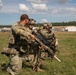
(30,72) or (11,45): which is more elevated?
(11,45)

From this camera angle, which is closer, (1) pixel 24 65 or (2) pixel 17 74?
(2) pixel 17 74

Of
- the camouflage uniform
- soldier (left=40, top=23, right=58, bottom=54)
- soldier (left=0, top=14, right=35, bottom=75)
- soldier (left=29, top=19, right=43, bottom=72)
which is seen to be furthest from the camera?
soldier (left=40, top=23, right=58, bottom=54)

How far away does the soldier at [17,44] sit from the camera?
31.5ft

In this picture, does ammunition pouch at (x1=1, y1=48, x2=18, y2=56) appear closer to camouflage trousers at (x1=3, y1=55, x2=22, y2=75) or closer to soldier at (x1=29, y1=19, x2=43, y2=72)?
camouflage trousers at (x1=3, y1=55, x2=22, y2=75)

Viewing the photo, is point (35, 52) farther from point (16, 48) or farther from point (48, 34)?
point (48, 34)

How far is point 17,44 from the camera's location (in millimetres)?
10297

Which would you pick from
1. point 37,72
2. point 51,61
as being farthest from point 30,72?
point 51,61

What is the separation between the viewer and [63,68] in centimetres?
1153

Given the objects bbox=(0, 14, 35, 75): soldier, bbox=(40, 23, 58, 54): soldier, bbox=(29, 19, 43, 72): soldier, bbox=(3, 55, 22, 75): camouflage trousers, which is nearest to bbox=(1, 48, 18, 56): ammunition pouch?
bbox=(0, 14, 35, 75): soldier

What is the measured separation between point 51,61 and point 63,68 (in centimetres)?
174

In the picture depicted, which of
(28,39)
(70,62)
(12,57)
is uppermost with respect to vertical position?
(28,39)

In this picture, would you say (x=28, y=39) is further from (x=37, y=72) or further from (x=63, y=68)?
(x=63, y=68)

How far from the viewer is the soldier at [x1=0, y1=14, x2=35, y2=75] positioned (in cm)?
959

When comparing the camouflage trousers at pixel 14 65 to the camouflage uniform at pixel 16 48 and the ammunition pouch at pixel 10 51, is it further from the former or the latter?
the ammunition pouch at pixel 10 51
